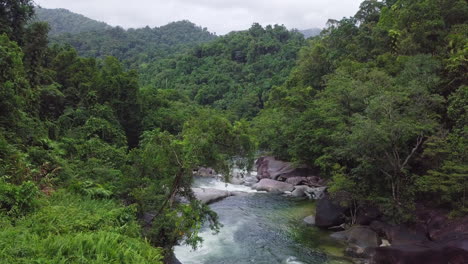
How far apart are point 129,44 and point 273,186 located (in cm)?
9558

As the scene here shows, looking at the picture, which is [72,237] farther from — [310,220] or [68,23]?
[68,23]

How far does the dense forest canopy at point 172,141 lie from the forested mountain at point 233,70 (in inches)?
1008

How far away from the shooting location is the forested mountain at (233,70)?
65.1 m

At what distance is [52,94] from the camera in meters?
24.9

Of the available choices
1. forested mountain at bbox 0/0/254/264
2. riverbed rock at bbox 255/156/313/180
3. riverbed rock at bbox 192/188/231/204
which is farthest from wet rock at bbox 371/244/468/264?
riverbed rock at bbox 255/156/313/180

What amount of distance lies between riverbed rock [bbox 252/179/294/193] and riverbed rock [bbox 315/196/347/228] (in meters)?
7.49

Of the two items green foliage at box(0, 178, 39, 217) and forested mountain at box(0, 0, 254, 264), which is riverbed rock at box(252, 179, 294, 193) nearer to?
forested mountain at box(0, 0, 254, 264)

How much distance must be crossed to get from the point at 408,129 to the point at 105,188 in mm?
13624

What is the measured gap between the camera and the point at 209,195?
2425 centimetres

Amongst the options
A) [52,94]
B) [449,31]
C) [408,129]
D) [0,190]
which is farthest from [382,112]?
[52,94]

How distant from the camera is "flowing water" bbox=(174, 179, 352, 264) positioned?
1545cm

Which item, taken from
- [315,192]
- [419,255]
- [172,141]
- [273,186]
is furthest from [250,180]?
[172,141]

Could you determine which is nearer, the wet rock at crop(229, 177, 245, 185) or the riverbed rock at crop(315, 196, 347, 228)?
the riverbed rock at crop(315, 196, 347, 228)

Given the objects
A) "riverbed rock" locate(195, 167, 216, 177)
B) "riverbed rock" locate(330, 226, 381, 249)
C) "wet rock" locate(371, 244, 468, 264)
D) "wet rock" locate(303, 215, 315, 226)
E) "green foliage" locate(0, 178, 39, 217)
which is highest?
"green foliage" locate(0, 178, 39, 217)
